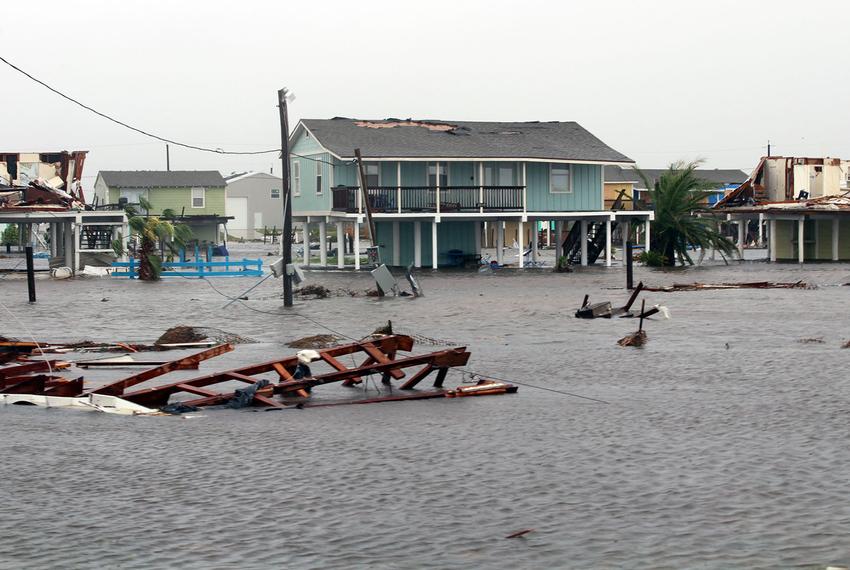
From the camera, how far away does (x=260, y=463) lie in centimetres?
1138

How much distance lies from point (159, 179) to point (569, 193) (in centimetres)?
4362

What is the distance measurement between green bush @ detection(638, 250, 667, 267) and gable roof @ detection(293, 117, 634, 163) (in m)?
4.79

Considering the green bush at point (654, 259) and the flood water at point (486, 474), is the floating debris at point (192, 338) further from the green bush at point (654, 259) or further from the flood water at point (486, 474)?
the green bush at point (654, 259)

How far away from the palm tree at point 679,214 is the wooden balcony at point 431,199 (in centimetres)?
696

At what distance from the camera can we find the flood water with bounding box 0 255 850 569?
8289 millimetres

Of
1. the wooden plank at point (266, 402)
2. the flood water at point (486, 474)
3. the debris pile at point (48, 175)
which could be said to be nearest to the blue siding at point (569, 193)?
the debris pile at point (48, 175)

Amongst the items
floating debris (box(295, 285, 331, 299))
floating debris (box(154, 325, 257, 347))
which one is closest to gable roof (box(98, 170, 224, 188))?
floating debris (box(295, 285, 331, 299))

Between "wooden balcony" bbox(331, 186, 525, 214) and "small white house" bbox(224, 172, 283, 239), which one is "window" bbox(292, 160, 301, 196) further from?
"small white house" bbox(224, 172, 283, 239)

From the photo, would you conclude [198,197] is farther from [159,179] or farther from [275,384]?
[275,384]

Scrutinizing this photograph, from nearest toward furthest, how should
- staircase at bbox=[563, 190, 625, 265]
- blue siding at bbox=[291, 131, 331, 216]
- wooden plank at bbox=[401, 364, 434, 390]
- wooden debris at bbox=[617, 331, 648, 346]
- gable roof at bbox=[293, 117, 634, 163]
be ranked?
1. wooden plank at bbox=[401, 364, 434, 390]
2. wooden debris at bbox=[617, 331, 648, 346]
3. gable roof at bbox=[293, 117, 634, 163]
4. blue siding at bbox=[291, 131, 331, 216]
5. staircase at bbox=[563, 190, 625, 265]

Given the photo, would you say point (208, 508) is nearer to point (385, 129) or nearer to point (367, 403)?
point (367, 403)

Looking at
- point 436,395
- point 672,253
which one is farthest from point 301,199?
point 436,395

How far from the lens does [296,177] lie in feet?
196

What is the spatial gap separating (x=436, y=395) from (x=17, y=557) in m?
7.88
